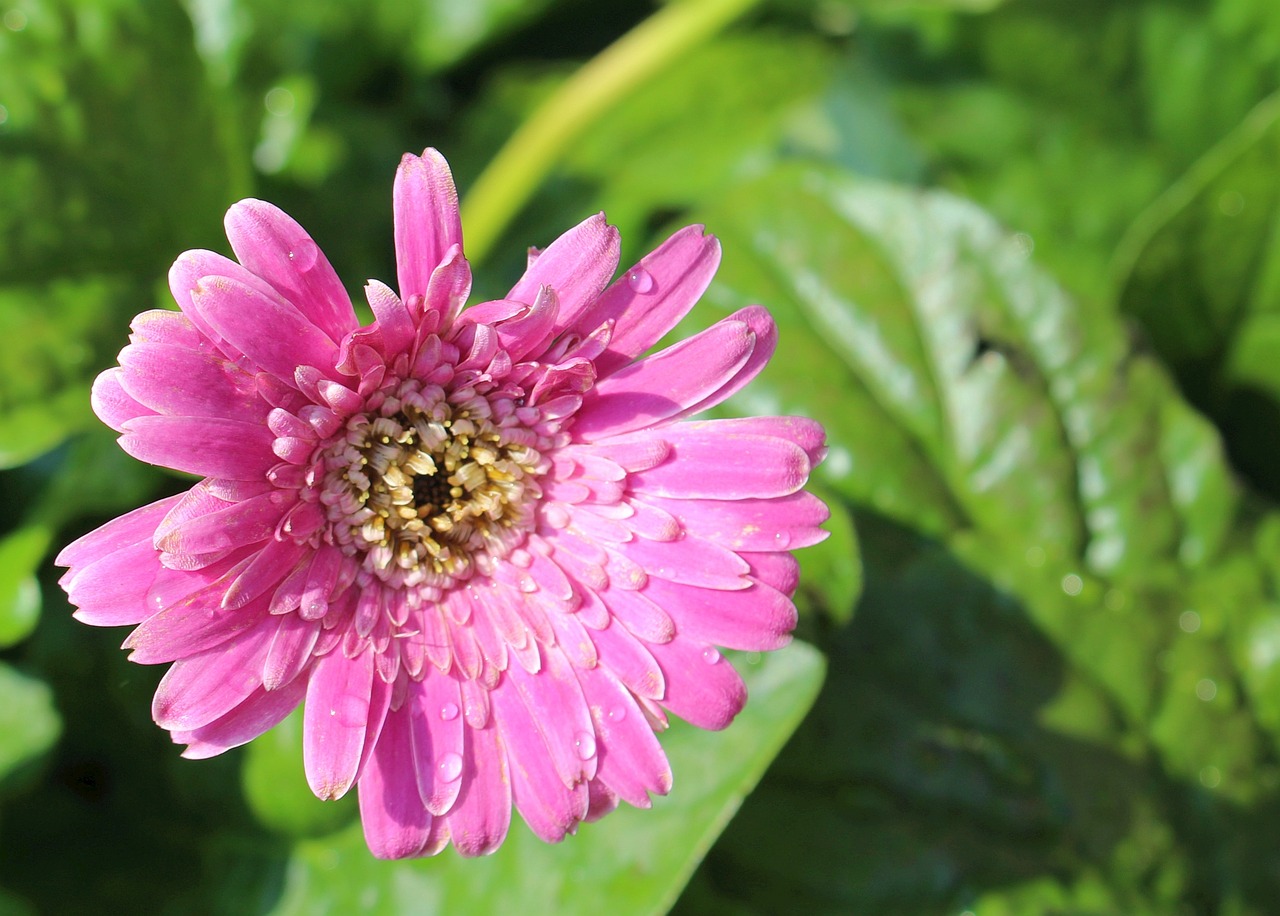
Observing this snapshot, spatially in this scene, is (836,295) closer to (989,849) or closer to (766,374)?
(766,374)

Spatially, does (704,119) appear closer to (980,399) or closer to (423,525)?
(980,399)

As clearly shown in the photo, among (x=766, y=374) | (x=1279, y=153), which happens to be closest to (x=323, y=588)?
(x=766, y=374)

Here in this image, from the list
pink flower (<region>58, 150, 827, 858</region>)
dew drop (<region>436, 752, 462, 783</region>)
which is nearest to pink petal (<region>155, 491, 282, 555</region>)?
pink flower (<region>58, 150, 827, 858</region>)

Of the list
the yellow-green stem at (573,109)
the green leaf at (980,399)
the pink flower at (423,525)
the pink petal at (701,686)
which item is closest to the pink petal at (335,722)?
the pink flower at (423,525)

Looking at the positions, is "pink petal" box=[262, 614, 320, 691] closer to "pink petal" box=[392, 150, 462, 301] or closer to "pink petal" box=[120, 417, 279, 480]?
"pink petal" box=[120, 417, 279, 480]

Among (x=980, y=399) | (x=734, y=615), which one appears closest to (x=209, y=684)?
(x=734, y=615)

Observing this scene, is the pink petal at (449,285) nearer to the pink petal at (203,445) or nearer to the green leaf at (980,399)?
the pink petal at (203,445)
